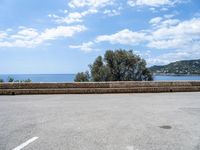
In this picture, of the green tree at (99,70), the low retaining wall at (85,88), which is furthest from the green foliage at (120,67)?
the low retaining wall at (85,88)

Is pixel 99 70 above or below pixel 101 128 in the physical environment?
above

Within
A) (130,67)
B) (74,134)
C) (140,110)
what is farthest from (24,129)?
(130,67)

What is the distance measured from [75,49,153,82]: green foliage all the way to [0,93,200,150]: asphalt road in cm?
4532

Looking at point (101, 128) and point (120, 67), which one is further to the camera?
point (120, 67)

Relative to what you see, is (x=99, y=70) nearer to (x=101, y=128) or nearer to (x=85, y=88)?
(x=85, y=88)

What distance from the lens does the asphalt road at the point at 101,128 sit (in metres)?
5.23

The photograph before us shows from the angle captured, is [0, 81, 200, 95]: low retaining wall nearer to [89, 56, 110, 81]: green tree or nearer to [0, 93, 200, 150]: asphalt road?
[0, 93, 200, 150]: asphalt road

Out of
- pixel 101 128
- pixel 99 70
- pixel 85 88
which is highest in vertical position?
pixel 99 70

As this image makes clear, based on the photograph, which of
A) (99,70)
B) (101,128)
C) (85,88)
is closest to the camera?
(101,128)

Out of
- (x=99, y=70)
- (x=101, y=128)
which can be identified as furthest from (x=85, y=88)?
(x=99, y=70)

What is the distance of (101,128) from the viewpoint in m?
6.61

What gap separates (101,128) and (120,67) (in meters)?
49.2

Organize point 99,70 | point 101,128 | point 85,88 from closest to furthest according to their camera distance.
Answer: point 101,128 < point 85,88 < point 99,70

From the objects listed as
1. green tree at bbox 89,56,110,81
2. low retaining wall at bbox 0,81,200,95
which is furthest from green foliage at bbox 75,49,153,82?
low retaining wall at bbox 0,81,200,95
